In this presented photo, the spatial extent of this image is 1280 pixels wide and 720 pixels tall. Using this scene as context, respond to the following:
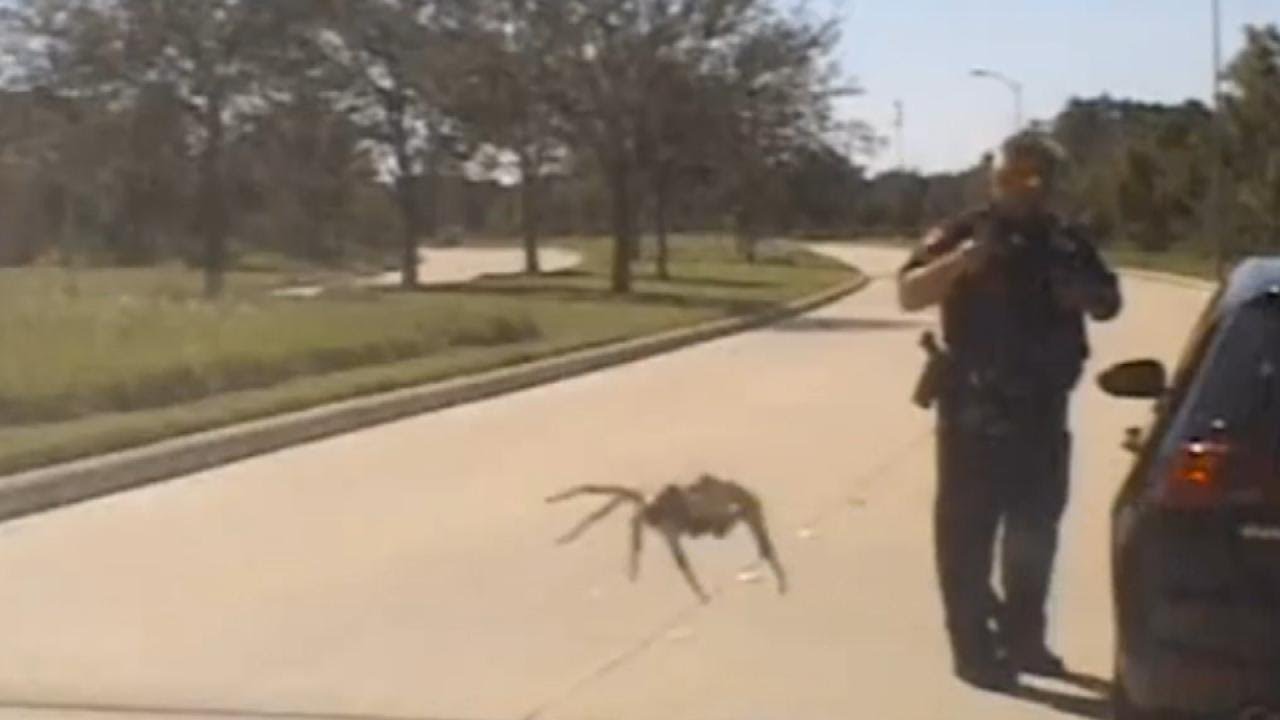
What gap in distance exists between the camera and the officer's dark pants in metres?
10.2

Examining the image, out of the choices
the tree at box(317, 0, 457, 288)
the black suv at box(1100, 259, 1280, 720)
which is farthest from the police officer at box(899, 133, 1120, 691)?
the tree at box(317, 0, 457, 288)

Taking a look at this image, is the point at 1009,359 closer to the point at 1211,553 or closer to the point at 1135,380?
the point at 1135,380

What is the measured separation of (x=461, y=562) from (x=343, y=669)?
11.3ft

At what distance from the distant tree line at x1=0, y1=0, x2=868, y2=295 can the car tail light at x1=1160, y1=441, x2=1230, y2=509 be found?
40.1 meters

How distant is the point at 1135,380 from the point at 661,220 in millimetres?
55919

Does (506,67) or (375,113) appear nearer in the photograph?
(506,67)

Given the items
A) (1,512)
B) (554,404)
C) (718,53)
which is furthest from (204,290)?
(1,512)

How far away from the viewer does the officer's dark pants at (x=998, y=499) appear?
10234 mm

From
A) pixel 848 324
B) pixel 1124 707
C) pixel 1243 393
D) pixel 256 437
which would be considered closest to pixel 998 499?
pixel 1124 707

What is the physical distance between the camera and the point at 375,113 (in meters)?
57.3

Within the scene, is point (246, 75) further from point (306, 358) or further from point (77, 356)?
point (77, 356)

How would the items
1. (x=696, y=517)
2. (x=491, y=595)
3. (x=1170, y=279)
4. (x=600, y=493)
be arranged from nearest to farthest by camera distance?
1. (x=491, y=595)
2. (x=696, y=517)
3. (x=600, y=493)
4. (x=1170, y=279)

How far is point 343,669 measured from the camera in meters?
11.0

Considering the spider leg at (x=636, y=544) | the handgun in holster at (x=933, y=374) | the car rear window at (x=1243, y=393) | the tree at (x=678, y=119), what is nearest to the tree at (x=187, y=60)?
Answer: the tree at (x=678, y=119)
